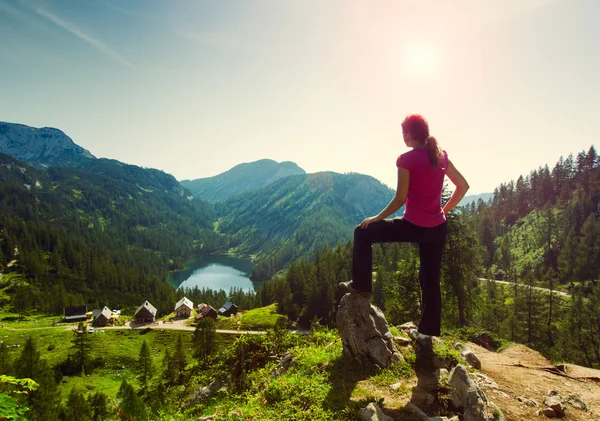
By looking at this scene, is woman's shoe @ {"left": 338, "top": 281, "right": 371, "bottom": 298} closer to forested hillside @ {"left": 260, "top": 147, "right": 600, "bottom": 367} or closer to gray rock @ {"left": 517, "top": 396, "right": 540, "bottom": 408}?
gray rock @ {"left": 517, "top": 396, "right": 540, "bottom": 408}

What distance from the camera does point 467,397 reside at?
5109 millimetres

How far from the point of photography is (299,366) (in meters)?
7.27

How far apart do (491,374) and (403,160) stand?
20.5 feet

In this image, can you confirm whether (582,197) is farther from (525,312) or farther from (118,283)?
(118,283)

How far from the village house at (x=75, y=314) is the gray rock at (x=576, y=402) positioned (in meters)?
118

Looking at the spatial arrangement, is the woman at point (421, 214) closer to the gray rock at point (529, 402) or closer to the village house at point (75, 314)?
the gray rock at point (529, 402)

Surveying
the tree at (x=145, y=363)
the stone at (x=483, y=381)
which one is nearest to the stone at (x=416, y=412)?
the stone at (x=483, y=381)

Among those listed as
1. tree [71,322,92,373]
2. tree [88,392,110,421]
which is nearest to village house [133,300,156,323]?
tree [71,322,92,373]

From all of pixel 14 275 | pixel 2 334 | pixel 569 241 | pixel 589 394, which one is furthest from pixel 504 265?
pixel 14 275

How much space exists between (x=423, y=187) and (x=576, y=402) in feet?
19.3

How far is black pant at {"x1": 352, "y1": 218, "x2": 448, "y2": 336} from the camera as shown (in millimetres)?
5797

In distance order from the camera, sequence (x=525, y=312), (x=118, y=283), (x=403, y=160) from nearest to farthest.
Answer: (x=403, y=160)
(x=525, y=312)
(x=118, y=283)

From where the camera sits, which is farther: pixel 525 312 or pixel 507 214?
pixel 507 214

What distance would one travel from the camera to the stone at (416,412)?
4.91 metres
